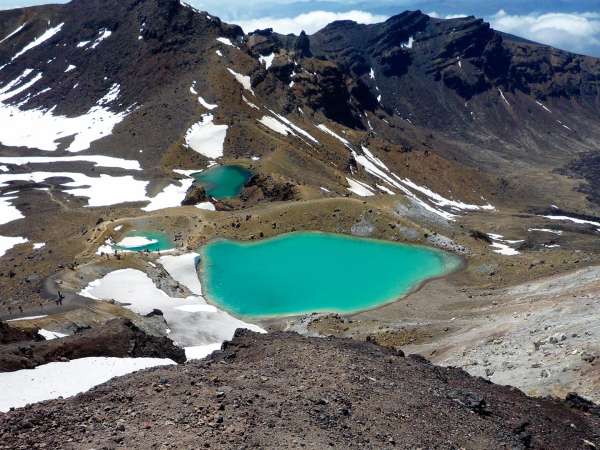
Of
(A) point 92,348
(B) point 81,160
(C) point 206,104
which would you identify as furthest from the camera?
(C) point 206,104

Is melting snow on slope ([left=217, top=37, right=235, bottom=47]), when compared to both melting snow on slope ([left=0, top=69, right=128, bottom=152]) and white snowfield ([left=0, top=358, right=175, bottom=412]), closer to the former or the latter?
melting snow on slope ([left=0, top=69, right=128, bottom=152])

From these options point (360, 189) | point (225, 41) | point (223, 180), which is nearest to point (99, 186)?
point (223, 180)

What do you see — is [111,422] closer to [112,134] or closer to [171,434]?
[171,434]

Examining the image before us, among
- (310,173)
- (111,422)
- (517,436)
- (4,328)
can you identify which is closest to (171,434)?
(111,422)

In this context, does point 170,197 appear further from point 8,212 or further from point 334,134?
point 334,134

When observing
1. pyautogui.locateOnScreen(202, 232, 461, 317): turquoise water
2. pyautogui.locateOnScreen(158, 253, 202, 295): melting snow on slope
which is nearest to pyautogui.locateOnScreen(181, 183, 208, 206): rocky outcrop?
pyautogui.locateOnScreen(202, 232, 461, 317): turquoise water

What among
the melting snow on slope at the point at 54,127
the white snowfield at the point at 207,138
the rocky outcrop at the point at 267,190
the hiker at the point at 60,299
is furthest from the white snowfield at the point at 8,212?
the hiker at the point at 60,299

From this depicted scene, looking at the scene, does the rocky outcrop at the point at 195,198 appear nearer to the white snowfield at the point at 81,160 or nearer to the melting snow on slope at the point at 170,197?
the melting snow on slope at the point at 170,197
